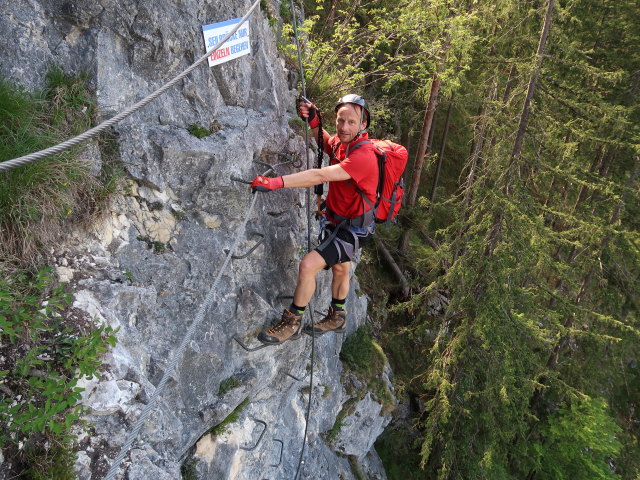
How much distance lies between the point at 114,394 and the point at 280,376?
9.06 feet

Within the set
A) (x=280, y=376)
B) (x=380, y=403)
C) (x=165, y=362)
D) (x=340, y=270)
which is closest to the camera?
(x=165, y=362)

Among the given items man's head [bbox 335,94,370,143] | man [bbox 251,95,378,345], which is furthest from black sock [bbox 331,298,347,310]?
man's head [bbox 335,94,370,143]

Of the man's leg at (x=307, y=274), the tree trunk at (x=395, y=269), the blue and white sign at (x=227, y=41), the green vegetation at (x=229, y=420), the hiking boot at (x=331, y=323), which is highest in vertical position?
the blue and white sign at (x=227, y=41)

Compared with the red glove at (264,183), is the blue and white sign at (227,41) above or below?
above

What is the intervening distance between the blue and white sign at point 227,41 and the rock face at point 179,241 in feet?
0.35

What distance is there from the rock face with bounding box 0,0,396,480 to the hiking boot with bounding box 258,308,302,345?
0.70ft

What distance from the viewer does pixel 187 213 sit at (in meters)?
4.47

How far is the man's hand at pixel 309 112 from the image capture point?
16.5ft

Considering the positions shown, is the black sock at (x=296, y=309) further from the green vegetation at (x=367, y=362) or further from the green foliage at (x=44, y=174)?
the green vegetation at (x=367, y=362)

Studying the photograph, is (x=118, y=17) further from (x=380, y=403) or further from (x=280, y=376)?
(x=380, y=403)

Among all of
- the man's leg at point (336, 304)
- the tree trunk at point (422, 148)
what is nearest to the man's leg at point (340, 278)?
the man's leg at point (336, 304)

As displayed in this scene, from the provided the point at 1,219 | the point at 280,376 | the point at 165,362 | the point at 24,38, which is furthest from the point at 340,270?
the point at 24,38

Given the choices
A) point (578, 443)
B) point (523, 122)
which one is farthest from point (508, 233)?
point (578, 443)

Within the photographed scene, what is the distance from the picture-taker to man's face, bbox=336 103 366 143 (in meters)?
4.53
